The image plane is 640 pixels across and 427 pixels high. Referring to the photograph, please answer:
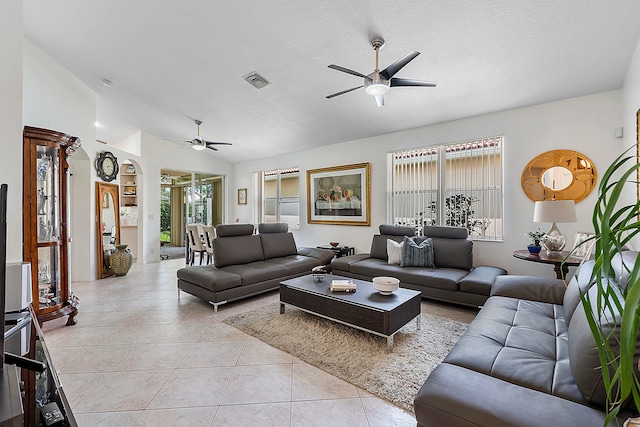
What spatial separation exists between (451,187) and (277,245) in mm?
3020

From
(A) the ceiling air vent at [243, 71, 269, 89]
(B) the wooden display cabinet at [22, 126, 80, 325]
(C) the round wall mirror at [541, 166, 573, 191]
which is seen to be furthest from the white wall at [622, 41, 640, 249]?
(B) the wooden display cabinet at [22, 126, 80, 325]

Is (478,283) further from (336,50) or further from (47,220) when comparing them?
(47,220)

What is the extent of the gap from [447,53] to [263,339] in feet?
11.3

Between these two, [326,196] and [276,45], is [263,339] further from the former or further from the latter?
[326,196]

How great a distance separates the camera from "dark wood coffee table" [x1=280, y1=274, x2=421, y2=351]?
2.52 meters

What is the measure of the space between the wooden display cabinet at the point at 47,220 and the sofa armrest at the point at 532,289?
14.8ft

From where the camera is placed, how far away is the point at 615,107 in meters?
3.40

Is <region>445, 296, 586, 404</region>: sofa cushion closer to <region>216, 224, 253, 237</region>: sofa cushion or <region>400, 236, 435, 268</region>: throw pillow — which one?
Answer: <region>400, 236, 435, 268</region>: throw pillow

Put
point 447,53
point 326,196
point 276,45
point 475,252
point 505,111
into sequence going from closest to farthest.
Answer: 1. point 447,53
2. point 276,45
3. point 505,111
4. point 475,252
5. point 326,196

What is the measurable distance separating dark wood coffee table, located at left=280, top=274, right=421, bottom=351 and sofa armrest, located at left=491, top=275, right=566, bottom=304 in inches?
31.0

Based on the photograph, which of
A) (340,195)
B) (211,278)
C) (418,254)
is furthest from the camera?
Result: (340,195)

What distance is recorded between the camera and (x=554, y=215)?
3.12 meters

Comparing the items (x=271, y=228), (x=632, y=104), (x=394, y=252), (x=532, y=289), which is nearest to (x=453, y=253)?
(x=394, y=252)

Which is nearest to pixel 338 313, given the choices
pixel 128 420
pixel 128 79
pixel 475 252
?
pixel 128 420
